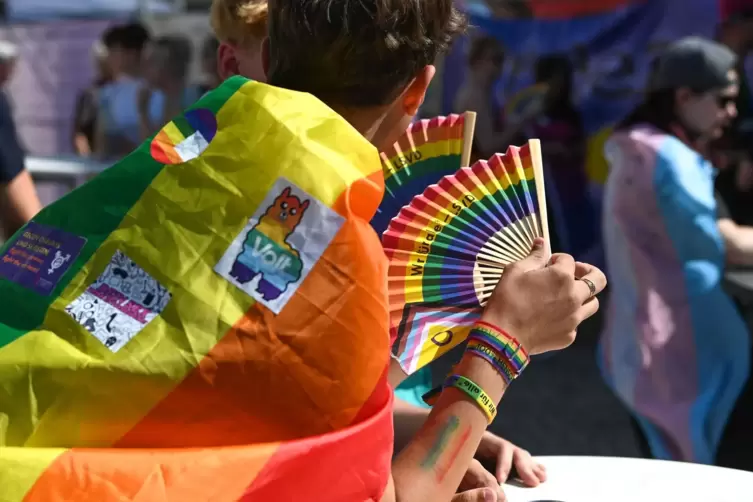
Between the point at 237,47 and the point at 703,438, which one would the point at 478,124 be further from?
the point at 237,47

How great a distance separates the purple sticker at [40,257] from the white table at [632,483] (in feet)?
2.50

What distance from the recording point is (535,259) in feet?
3.88

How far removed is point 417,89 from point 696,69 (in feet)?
7.26

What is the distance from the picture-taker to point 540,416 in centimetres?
477

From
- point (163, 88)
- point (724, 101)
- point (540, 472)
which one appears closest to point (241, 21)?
point (540, 472)

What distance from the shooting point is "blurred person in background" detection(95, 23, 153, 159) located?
6.18m

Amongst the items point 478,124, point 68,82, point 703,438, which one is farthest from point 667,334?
point 68,82

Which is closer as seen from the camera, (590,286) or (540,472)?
(590,286)

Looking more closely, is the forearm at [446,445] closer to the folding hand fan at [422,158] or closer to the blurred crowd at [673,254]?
the folding hand fan at [422,158]

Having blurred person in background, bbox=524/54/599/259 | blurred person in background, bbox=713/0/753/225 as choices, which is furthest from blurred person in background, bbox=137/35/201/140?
blurred person in background, bbox=713/0/753/225

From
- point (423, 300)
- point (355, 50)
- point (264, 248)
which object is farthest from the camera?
point (423, 300)

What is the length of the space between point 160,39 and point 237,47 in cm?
486

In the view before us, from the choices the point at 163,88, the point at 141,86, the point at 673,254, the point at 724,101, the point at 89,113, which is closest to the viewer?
the point at 673,254

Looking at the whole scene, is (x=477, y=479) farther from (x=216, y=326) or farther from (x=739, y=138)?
(x=739, y=138)
